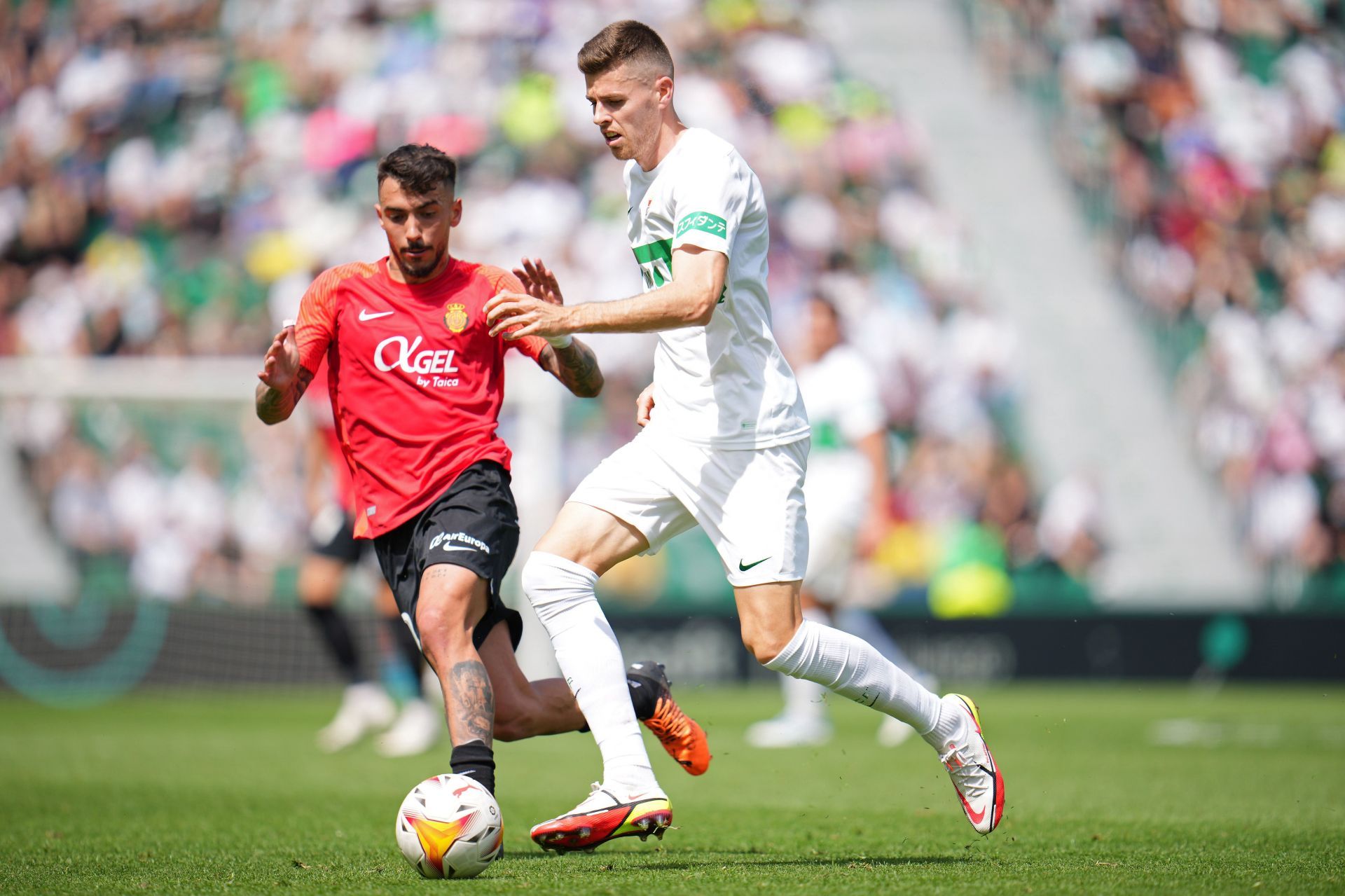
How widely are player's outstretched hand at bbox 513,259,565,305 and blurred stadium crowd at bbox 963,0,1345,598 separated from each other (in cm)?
1148

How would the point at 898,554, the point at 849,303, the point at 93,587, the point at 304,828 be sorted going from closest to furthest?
the point at 304,828 → the point at 93,587 → the point at 898,554 → the point at 849,303

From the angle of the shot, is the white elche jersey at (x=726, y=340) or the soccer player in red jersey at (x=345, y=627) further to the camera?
the soccer player in red jersey at (x=345, y=627)

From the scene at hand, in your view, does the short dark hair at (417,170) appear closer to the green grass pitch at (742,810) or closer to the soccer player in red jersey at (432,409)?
the soccer player in red jersey at (432,409)

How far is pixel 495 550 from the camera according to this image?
5.10 m

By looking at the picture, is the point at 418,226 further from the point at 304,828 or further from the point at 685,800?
the point at 685,800

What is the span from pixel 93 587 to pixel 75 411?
1.60 metres

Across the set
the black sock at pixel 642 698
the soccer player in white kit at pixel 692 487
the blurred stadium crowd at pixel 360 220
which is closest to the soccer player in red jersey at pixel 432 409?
the black sock at pixel 642 698

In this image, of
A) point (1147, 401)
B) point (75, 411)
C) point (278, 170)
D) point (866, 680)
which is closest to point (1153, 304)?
point (1147, 401)

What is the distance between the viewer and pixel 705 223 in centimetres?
462

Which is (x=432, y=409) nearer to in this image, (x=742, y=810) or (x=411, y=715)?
(x=742, y=810)

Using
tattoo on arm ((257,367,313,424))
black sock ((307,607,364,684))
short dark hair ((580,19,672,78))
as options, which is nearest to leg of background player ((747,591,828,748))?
black sock ((307,607,364,684))

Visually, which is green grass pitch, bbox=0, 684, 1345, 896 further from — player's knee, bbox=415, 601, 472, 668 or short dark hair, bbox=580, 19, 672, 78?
short dark hair, bbox=580, 19, 672, 78

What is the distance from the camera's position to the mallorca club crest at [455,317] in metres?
5.25

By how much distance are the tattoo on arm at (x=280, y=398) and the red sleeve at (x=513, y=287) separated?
0.69 m
